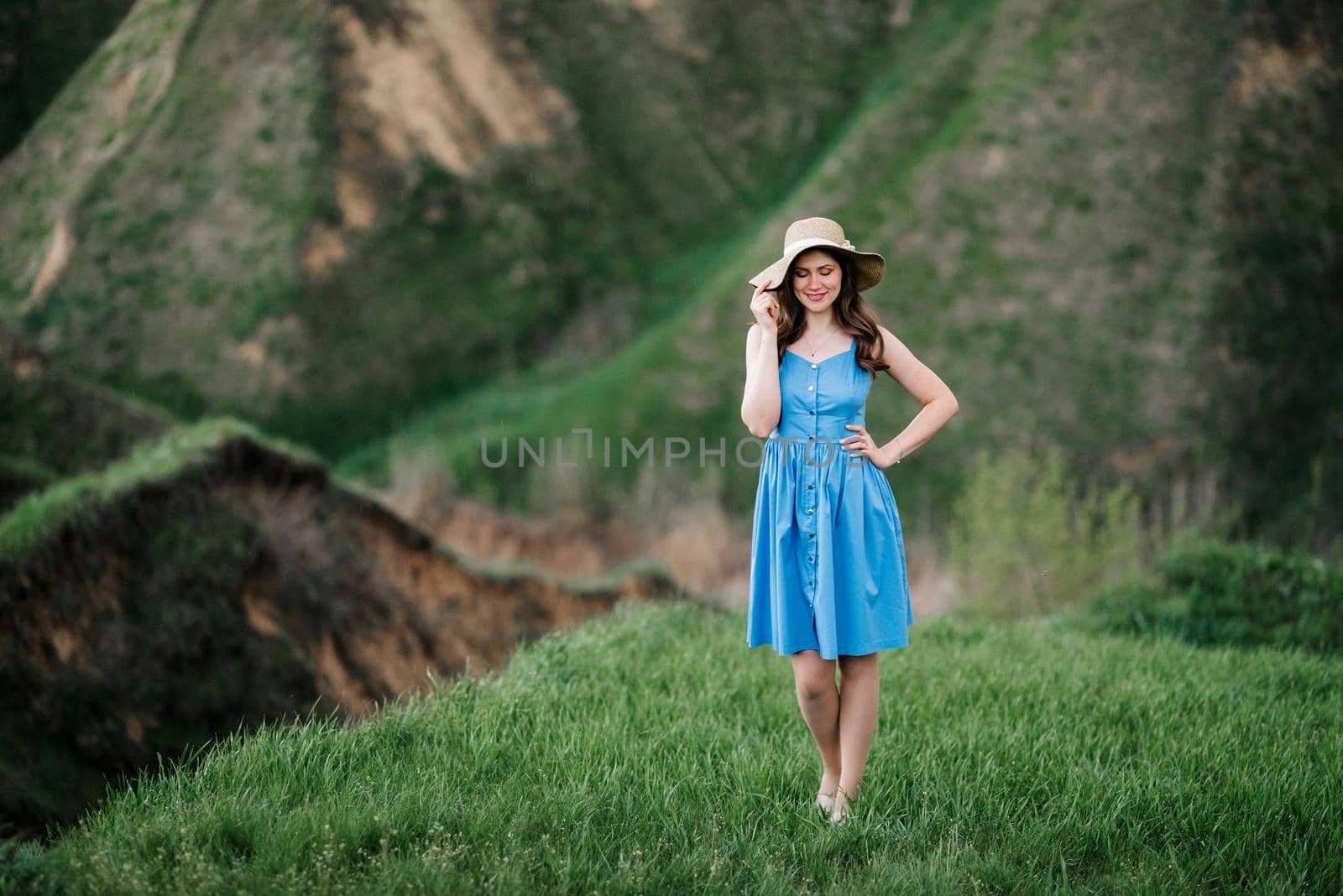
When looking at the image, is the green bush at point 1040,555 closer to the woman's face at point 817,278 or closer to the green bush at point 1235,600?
the green bush at point 1235,600

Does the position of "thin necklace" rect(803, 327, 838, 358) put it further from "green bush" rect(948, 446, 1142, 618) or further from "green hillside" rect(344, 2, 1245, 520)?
"green hillside" rect(344, 2, 1245, 520)

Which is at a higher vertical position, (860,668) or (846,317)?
(846,317)

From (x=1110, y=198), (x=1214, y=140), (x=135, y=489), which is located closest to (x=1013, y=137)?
(x=1110, y=198)

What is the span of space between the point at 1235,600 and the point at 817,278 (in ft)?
18.1

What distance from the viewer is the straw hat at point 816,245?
4.07 metres

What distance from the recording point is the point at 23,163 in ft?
96.0

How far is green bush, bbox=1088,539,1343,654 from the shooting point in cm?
762

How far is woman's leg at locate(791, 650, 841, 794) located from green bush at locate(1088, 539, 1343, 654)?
4.54m

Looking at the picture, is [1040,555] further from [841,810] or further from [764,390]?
[764,390]

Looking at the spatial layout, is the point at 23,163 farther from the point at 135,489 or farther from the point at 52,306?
the point at 135,489

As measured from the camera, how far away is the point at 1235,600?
789cm

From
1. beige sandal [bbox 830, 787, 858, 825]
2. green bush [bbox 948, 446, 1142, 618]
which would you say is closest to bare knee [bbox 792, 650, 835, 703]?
beige sandal [bbox 830, 787, 858, 825]

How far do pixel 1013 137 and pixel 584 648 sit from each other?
23.5m

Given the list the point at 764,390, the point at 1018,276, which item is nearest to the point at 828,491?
the point at 764,390
